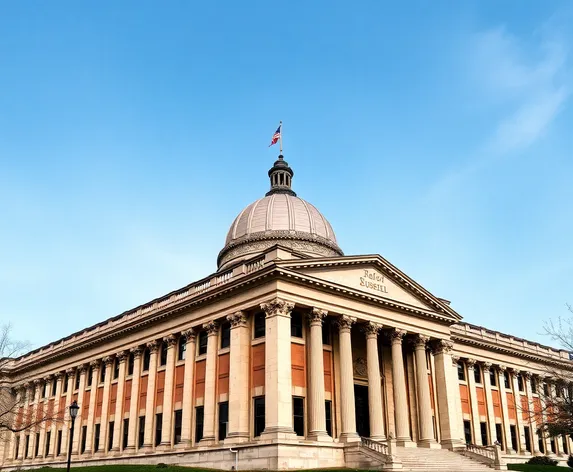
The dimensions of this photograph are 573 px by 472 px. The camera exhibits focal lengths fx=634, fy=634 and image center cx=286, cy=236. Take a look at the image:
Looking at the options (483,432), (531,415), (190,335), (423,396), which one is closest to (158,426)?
(190,335)

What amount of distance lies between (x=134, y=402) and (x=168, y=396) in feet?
16.7

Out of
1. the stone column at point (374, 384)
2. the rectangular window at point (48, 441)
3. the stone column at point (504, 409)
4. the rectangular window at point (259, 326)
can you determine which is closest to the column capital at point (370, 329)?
the stone column at point (374, 384)

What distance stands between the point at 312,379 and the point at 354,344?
25.3ft

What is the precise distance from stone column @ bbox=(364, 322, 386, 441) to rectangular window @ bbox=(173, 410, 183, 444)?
42.5 feet

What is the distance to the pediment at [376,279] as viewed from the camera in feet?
133

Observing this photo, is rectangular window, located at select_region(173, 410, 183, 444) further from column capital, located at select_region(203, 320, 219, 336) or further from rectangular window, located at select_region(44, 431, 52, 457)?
rectangular window, located at select_region(44, 431, 52, 457)

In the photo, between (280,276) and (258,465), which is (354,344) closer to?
(280,276)

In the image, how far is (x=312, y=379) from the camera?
3781 cm

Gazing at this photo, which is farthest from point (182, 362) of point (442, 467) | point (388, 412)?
point (442, 467)

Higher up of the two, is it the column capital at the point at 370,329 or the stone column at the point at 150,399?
the column capital at the point at 370,329

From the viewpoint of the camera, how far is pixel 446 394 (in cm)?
4725

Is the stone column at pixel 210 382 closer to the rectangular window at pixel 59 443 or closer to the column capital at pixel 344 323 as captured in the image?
the column capital at pixel 344 323

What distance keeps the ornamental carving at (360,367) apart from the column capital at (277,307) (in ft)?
28.6

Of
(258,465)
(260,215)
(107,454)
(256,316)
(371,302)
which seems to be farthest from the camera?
(260,215)
